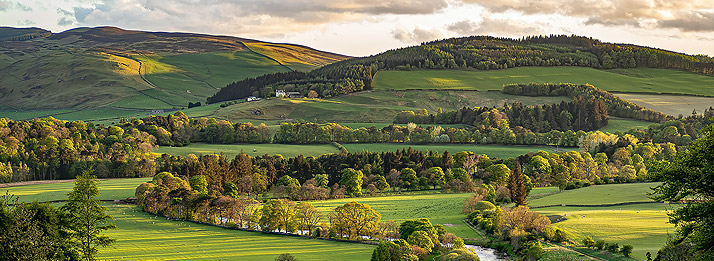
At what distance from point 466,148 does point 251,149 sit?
49.1m

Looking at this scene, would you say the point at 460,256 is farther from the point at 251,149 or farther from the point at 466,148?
the point at 251,149

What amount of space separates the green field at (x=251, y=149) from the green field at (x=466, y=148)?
7.27 metres

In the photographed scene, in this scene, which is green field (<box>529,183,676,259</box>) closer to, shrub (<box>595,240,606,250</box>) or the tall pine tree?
shrub (<box>595,240,606,250</box>)

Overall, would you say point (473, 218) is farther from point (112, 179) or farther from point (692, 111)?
point (692, 111)

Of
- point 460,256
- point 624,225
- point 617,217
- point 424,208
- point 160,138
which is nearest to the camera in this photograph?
point 460,256

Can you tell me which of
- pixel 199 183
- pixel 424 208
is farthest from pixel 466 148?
pixel 199 183

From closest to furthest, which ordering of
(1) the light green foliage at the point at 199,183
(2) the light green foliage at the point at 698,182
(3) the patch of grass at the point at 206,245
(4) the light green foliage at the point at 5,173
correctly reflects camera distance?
(2) the light green foliage at the point at 698,182
(3) the patch of grass at the point at 206,245
(1) the light green foliage at the point at 199,183
(4) the light green foliage at the point at 5,173

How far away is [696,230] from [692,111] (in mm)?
188384

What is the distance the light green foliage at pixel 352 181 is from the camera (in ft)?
368

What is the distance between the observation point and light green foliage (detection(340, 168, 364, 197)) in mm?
112188

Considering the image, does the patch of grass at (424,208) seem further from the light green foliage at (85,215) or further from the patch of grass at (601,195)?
the light green foliage at (85,215)

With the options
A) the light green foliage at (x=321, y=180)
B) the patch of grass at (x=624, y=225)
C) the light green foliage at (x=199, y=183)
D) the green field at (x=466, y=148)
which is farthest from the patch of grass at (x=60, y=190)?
the patch of grass at (x=624, y=225)

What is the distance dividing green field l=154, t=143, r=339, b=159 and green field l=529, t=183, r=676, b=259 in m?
61.3

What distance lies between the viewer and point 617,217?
241 feet
